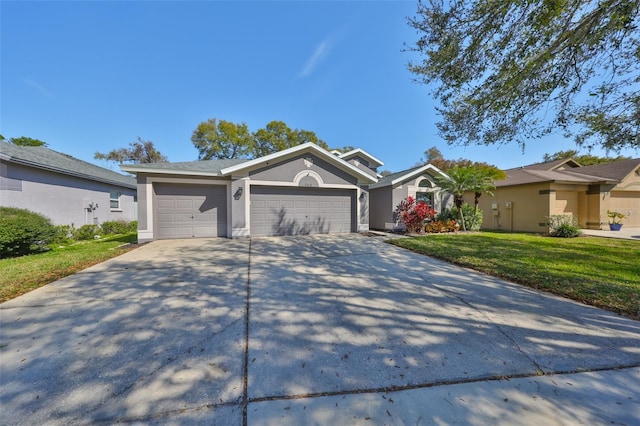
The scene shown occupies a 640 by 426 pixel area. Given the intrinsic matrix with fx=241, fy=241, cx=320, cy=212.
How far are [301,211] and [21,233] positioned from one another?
877 centimetres

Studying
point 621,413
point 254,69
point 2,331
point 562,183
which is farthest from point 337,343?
point 562,183

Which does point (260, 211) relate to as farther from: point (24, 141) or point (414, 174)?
point (24, 141)

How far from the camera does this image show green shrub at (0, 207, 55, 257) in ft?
21.7

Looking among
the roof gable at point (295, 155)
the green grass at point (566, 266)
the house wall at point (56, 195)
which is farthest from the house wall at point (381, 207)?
the house wall at point (56, 195)

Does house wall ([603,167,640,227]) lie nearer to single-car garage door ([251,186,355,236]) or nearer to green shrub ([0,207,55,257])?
single-car garage door ([251,186,355,236])

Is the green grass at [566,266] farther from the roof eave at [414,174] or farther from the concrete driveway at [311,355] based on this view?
the roof eave at [414,174]

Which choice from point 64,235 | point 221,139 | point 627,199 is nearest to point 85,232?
point 64,235

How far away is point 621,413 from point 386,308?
216cm

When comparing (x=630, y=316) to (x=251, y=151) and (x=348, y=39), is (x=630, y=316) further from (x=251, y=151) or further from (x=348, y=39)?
(x=251, y=151)

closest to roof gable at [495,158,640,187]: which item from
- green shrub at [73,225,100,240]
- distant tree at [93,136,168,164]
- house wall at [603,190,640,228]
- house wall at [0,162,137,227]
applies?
house wall at [603,190,640,228]

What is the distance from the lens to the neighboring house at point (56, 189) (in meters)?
9.20

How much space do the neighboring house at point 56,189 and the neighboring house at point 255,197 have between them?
4612 millimetres

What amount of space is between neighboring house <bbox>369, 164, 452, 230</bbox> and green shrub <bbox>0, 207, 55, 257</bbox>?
13.6 m

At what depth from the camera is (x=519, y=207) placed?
14.7m
